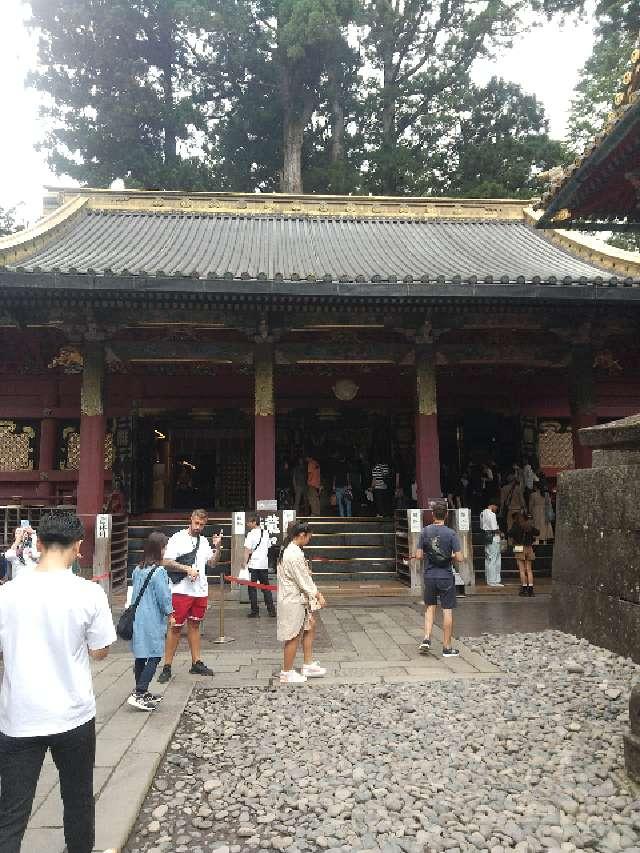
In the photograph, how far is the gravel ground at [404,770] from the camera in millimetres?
2885

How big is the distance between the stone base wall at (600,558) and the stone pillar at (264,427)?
21.4ft

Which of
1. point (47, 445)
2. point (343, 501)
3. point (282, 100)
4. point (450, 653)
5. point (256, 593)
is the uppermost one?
point (282, 100)

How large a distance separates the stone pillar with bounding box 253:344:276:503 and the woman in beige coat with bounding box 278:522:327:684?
5294 millimetres

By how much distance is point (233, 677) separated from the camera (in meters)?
5.60

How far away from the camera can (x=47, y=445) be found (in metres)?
13.7

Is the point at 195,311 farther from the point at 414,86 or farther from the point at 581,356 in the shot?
the point at 414,86

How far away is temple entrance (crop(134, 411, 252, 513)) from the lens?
16.1 m

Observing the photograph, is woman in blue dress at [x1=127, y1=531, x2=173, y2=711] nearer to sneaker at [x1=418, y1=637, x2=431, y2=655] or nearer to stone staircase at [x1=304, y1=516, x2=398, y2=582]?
sneaker at [x1=418, y1=637, x2=431, y2=655]

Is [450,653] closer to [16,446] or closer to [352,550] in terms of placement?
[352,550]

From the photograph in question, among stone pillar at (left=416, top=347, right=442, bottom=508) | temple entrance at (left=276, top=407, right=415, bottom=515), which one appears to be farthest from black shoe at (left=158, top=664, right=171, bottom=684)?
temple entrance at (left=276, top=407, right=415, bottom=515)

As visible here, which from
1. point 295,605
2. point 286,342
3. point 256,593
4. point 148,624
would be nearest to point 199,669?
point 295,605

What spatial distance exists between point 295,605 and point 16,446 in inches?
430

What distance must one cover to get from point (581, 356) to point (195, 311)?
7.68 meters

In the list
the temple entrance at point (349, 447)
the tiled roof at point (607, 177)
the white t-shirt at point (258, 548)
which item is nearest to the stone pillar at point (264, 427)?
the white t-shirt at point (258, 548)
